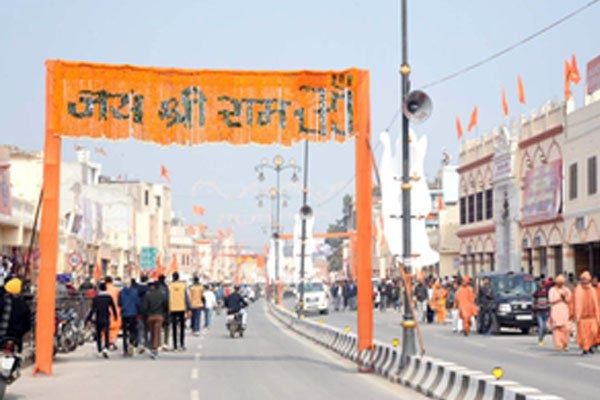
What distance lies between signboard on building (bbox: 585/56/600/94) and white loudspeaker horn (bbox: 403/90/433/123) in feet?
88.7

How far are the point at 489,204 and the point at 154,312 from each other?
4044 cm

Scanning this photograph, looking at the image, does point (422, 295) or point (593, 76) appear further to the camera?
point (422, 295)

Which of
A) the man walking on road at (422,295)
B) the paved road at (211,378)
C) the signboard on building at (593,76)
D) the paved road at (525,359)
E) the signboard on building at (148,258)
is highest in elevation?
the signboard on building at (593,76)

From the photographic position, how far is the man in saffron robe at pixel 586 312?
2609 centimetres

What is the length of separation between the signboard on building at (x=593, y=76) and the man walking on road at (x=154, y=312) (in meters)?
25.8

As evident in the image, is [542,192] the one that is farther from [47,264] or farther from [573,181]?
[47,264]

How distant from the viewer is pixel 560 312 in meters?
27.0

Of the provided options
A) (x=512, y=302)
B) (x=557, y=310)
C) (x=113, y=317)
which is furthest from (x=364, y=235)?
(x=512, y=302)

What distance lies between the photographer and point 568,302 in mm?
27375

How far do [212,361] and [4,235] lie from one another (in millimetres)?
25710

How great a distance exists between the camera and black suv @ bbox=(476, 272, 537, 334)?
35.8 metres

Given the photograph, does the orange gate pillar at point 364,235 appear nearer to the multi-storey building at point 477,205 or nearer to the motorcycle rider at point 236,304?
the motorcycle rider at point 236,304

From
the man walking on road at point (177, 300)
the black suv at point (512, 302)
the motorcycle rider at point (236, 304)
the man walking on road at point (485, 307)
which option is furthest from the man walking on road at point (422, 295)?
the man walking on road at point (177, 300)

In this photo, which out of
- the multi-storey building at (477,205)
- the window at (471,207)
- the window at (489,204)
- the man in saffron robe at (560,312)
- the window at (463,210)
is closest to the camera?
the man in saffron robe at (560,312)
